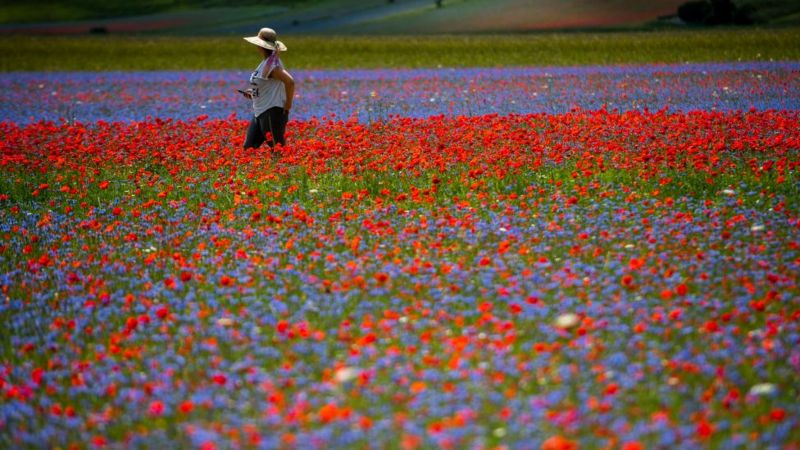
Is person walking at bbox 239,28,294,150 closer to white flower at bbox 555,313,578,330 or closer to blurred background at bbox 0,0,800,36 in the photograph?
white flower at bbox 555,313,578,330

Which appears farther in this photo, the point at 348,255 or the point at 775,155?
the point at 775,155

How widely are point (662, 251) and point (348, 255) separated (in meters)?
2.18

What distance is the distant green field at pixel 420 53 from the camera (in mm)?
30656

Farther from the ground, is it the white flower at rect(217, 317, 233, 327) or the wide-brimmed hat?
the wide-brimmed hat

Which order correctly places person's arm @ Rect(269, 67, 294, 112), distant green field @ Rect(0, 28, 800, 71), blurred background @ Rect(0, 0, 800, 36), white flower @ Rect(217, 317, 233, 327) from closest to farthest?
white flower @ Rect(217, 317, 233, 327), person's arm @ Rect(269, 67, 294, 112), distant green field @ Rect(0, 28, 800, 71), blurred background @ Rect(0, 0, 800, 36)

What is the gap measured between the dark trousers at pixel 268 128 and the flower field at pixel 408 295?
14.5 inches

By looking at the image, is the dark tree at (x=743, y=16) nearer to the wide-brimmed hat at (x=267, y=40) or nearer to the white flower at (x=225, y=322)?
the wide-brimmed hat at (x=267, y=40)

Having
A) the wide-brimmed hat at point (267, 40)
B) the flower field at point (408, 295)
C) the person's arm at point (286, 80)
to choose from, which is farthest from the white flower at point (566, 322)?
the wide-brimmed hat at point (267, 40)

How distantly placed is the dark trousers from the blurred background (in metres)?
46.6

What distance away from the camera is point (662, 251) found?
6668 millimetres

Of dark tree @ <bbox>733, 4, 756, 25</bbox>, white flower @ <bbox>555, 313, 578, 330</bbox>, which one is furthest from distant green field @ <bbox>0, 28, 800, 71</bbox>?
dark tree @ <bbox>733, 4, 756, 25</bbox>

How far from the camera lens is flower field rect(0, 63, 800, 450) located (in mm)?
4125

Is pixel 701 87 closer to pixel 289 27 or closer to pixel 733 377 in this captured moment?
pixel 733 377

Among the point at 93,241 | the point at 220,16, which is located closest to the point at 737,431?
the point at 93,241
